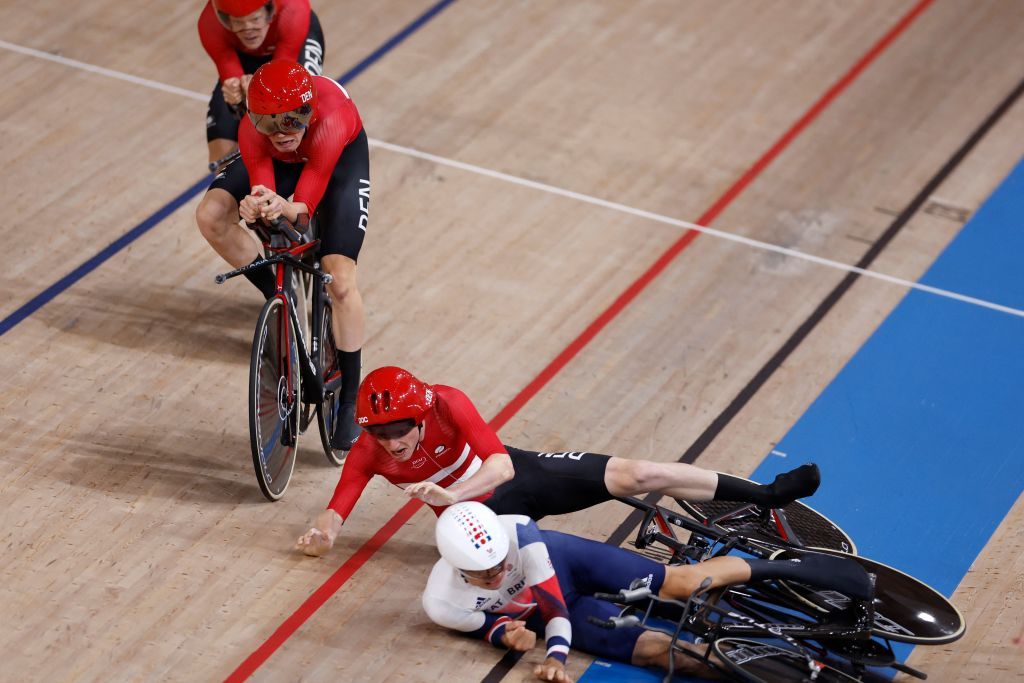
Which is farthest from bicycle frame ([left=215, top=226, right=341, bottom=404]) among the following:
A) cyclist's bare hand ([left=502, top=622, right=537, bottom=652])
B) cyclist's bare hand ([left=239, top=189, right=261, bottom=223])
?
cyclist's bare hand ([left=502, top=622, right=537, bottom=652])

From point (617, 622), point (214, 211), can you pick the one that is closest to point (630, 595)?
point (617, 622)

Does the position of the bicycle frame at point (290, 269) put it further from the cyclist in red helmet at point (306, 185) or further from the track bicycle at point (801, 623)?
the track bicycle at point (801, 623)

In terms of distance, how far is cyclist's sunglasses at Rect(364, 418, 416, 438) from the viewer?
4.82 metres

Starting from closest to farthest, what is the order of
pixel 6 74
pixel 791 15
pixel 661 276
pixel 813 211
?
1. pixel 661 276
2. pixel 813 211
3. pixel 6 74
4. pixel 791 15

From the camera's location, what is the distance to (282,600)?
519 cm

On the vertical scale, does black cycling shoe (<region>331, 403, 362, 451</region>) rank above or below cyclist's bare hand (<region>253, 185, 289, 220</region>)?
below

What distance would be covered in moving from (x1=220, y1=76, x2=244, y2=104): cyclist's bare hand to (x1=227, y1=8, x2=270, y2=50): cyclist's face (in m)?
0.15

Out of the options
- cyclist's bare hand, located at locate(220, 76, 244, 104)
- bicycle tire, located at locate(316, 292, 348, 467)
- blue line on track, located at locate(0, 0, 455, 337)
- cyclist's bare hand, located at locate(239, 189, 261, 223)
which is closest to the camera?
cyclist's bare hand, located at locate(239, 189, 261, 223)

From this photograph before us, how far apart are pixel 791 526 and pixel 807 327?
167cm

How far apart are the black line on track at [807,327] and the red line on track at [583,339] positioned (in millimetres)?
704

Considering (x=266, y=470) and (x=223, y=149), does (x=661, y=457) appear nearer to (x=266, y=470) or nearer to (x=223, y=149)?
(x=266, y=470)

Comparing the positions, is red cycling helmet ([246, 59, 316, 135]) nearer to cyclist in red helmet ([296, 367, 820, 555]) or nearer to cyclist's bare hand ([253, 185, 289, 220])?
cyclist's bare hand ([253, 185, 289, 220])

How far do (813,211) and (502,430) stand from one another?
2.42m

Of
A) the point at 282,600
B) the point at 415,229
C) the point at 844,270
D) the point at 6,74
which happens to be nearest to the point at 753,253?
the point at 844,270
